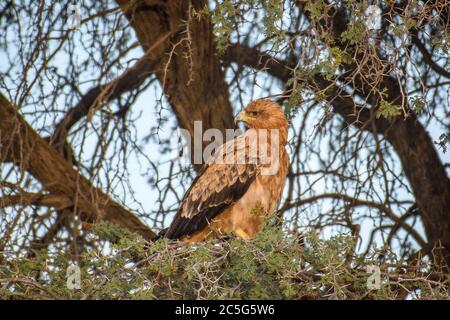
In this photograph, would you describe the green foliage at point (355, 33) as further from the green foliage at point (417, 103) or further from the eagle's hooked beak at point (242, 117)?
the eagle's hooked beak at point (242, 117)

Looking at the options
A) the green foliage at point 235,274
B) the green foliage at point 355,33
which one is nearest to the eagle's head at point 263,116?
the green foliage at point 355,33

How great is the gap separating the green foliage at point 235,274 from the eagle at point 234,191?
1.48 m

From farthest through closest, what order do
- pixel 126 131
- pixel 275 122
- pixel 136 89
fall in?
pixel 136 89
pixel 126 131
pixel 275 122

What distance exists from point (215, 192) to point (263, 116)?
0.86 m

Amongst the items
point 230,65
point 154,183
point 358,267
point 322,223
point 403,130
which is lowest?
point 358,267

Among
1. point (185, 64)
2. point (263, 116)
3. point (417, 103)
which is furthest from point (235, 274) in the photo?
point (185, 64)

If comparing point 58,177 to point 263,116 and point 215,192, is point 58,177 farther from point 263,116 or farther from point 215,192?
point 263,116

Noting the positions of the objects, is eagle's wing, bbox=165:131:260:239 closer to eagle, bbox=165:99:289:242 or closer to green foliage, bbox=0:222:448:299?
eagle, bbox=165:99:289:242

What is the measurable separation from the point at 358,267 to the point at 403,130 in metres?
3.27

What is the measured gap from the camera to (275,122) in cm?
756

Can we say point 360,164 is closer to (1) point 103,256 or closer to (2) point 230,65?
(2) point 230,65

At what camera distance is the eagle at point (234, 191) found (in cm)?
703

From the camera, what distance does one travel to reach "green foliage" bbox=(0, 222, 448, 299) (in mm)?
5082
